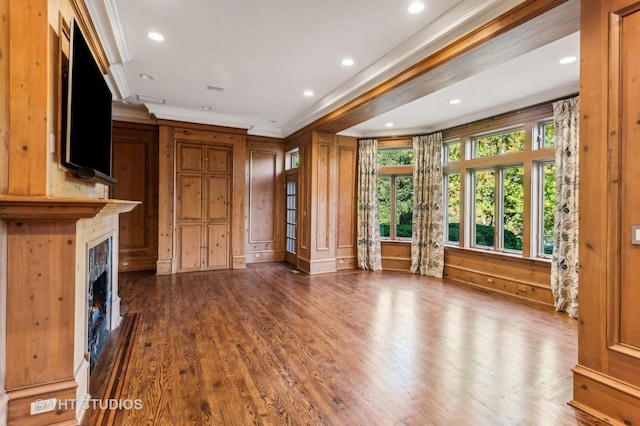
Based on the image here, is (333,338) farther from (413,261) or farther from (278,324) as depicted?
(413,261)

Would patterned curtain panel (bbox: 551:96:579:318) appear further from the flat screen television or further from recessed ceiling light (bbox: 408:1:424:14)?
the flat screen television

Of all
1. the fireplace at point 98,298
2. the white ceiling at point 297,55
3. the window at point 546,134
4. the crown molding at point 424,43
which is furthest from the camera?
the window at point 546,134

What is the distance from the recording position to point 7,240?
1.66 meters

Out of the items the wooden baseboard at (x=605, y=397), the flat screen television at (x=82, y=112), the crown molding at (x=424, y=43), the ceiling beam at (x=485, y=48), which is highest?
the crown molding at (x=424, y=43)

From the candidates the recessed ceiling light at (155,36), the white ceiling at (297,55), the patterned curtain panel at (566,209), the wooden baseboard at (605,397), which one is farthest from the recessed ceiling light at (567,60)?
the recessed ceiling light at (155,36)

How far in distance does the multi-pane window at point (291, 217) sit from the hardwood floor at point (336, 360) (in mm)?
2455

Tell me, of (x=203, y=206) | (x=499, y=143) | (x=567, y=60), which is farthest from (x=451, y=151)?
(x=203, y=206)

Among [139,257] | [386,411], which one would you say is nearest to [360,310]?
[386,411]

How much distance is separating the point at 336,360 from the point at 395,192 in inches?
185

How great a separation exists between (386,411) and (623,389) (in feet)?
4.65

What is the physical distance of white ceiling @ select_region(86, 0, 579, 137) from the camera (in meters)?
2.70

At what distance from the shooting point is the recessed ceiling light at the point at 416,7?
8.45 ft

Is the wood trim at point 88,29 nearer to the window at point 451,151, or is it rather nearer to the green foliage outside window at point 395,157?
the green foliage outside window at point 395,157

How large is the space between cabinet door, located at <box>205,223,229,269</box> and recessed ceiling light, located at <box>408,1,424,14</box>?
4999 millimetres
